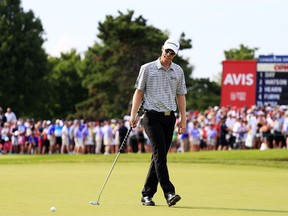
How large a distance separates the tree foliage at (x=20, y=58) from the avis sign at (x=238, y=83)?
119 feet

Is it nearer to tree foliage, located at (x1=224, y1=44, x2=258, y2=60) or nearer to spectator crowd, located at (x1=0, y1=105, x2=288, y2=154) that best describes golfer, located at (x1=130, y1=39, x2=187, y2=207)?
spectator crowd, located at (x1=0, y1=105, x2=288, y2=154)

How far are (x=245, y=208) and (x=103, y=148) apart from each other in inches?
1105

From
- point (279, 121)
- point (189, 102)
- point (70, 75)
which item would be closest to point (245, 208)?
point (279, 121)

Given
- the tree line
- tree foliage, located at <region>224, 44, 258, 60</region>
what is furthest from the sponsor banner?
tree foliage, located at <region>224, 44, 258, 60</region>

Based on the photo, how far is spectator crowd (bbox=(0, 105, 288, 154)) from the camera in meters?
32.7

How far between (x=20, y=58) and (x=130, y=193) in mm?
63849

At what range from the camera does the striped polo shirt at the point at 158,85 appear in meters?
10.9

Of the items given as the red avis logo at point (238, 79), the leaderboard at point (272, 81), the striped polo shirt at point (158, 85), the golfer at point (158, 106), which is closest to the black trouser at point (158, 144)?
the golfer at point (158, 106)

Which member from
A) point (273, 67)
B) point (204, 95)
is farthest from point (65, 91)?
point (273, 67)

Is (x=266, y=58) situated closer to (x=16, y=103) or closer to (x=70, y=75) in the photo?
(x=16, y=103)

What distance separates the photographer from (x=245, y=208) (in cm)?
1020

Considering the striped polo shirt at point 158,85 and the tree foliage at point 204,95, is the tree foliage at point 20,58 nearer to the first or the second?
the tree foliage at point 204,95

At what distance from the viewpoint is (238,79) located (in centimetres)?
3856

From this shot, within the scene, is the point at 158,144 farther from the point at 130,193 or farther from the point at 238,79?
the point at 238,79
